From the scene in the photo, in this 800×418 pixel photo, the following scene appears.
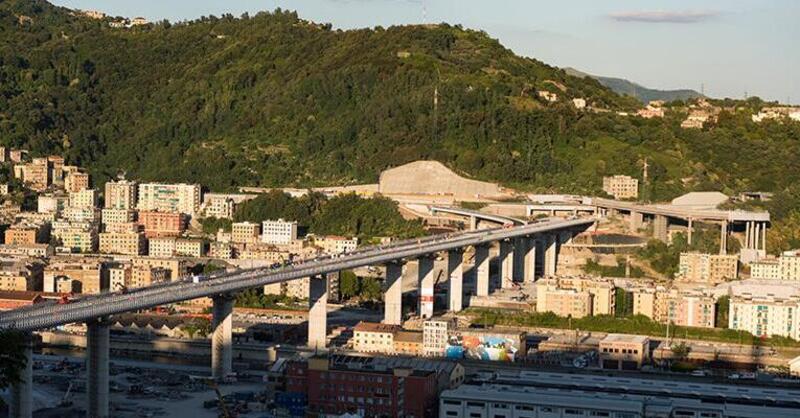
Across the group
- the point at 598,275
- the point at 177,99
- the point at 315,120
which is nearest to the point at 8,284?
the point at 598,275

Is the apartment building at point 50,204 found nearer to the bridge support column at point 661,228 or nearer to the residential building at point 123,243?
A: the residential building at point 123,243

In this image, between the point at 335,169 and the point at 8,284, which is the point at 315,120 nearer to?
the point at 335,169

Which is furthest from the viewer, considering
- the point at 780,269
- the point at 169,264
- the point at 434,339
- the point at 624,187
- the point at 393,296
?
the point at 624,187

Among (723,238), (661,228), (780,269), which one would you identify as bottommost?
(780,269)

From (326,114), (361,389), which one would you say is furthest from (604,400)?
(326,114)

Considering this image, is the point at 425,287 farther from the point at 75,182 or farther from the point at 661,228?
the point at 75,182

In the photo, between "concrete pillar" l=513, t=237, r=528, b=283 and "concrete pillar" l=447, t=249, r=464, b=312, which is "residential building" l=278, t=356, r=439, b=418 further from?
"concrete pillar" l=513, t=237, r=528, b=283

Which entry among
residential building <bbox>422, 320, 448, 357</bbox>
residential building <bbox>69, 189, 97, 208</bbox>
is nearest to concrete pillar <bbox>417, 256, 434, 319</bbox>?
residential building <bbox>422, 320, 448, 357</bbox>
